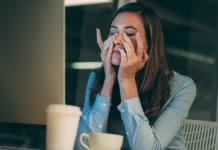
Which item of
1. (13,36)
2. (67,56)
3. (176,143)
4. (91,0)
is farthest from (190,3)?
(13,36)

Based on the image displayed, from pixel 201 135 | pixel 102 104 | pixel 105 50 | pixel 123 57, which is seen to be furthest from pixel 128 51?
pixel 201 135

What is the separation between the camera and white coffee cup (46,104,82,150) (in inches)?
16.1

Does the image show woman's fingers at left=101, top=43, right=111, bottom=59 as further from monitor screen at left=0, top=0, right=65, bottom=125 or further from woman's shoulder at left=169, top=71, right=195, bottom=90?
woman's shoulder at left=169, top=71, right=195, bottom=90

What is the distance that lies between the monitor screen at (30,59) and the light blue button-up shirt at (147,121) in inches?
7.6

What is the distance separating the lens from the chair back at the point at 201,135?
1043mm

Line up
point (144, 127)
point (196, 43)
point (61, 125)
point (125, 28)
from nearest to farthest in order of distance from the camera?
point (61, 125) → point (144, 127) → point (125, 28) → point (196, 43)

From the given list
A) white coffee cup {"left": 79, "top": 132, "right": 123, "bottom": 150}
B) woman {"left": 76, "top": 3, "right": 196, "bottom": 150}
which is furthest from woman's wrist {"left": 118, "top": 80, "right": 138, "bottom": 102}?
white coffee cup {"left": 79, "top": 132, "right": 123, "bottom": 150}

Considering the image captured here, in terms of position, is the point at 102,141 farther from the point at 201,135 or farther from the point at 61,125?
the point at 201,135

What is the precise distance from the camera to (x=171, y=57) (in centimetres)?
225

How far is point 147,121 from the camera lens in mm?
835

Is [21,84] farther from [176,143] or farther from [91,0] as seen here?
[91,0]

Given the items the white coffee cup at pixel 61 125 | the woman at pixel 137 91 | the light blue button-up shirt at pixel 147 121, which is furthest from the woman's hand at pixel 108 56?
the white coffee cup at pixel 61 125

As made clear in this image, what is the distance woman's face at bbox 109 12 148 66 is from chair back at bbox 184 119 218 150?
0.50 meters

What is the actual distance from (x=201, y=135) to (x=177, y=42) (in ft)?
4.37
